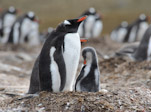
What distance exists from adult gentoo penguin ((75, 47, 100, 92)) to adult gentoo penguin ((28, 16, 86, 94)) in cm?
47

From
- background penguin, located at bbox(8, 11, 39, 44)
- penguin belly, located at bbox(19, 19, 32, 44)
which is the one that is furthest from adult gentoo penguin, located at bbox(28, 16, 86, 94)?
penguin belly, located at bbox(19, 19, 32, 44)

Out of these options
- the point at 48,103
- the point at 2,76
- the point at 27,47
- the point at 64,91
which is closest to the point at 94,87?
the point at 64,91

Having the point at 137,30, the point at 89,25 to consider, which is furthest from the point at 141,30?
the point at 89,25

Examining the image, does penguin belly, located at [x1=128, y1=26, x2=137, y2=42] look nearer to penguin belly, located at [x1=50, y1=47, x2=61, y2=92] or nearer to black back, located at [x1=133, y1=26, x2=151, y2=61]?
black back, located at [x1=133, y1=26, x2=151, y2=61]

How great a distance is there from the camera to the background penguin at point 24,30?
16.5 metres

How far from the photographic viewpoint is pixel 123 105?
16.3 feet

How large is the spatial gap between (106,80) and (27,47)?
841 cm

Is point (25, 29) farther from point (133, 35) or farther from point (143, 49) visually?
point (143, 49)

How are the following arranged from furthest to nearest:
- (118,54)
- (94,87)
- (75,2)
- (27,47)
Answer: (75,2)
(27,47)
(118,54)
(94,87)

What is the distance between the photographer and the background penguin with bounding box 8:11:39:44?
→ 54.2ft

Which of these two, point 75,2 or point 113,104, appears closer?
point 113,104

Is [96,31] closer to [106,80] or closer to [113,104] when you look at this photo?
[106,80]

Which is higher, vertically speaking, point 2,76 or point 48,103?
point 2,76

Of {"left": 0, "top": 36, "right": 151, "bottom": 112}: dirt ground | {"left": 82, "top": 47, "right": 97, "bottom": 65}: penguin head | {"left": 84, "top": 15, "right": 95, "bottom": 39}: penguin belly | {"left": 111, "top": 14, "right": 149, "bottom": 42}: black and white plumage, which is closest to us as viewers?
{"left": 0, "top": 36, "right": 151, "bottom": 112}: dirt ground
